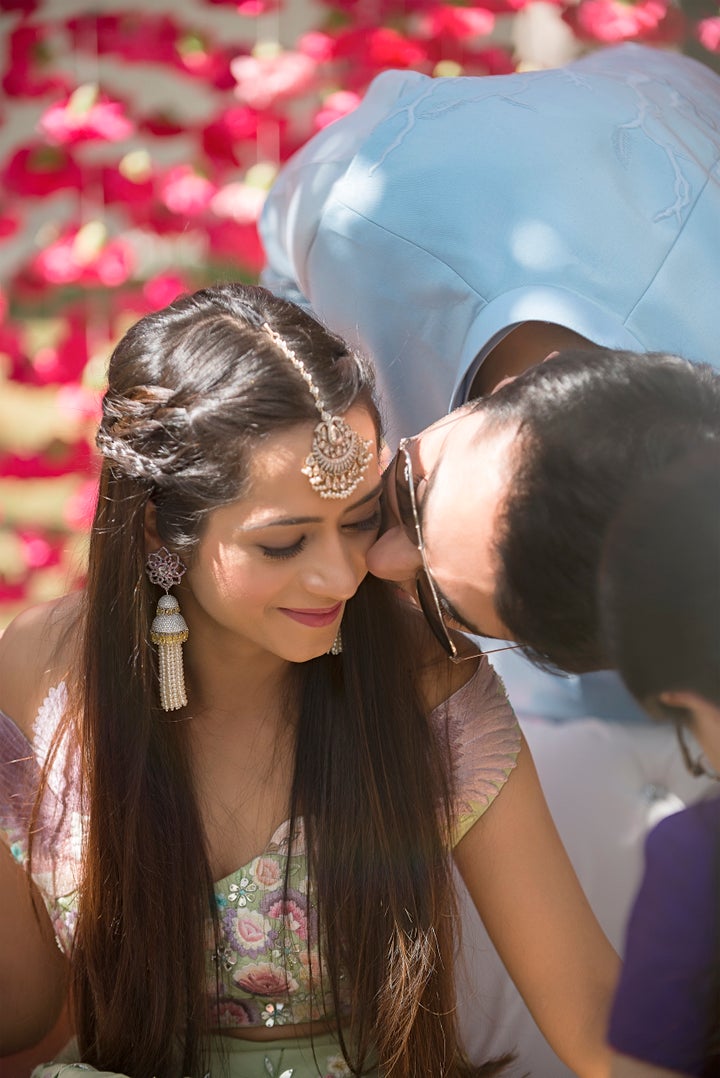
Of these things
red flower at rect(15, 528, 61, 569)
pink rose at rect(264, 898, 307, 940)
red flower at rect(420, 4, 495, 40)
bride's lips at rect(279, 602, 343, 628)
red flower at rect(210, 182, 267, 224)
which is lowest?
red flower at rect(15, 528, 61, 569)

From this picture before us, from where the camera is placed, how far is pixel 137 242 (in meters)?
3.41

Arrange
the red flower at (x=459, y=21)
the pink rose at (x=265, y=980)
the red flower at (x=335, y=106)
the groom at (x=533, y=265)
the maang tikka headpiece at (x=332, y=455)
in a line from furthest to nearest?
the red flower at (x=335, y=106)
the red flower at (x=459, y=21)
the groom at (x=533, y=265)
the pink rose at (x=265, y=980)
the maang tikka headpiece at (x=332, y=455)

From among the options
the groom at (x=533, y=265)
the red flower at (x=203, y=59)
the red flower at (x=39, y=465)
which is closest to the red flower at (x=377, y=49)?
the red flower at (x=203, y=59)

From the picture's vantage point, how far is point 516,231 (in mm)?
2094

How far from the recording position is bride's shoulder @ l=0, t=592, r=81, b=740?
1922 mm

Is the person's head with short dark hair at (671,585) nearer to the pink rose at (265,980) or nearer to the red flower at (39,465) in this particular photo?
the pink rose at (265,980)

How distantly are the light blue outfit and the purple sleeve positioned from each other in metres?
0.48

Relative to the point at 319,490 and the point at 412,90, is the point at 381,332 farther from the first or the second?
the point at 319,490

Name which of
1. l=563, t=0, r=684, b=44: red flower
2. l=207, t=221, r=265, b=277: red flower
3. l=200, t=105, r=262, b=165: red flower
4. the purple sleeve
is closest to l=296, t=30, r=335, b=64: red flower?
l=200, t=105, r=262, b=165: red flower

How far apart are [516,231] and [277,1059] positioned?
140cm

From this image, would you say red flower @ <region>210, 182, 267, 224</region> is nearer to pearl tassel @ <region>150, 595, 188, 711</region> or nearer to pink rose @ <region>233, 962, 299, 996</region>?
pearl tassel @ <region>150, 595, 188, 711</region>

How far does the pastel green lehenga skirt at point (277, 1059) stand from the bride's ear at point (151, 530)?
0.75 metres

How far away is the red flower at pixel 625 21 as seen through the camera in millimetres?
3092

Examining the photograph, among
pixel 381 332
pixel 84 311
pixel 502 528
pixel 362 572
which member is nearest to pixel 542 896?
pixel 362 572
